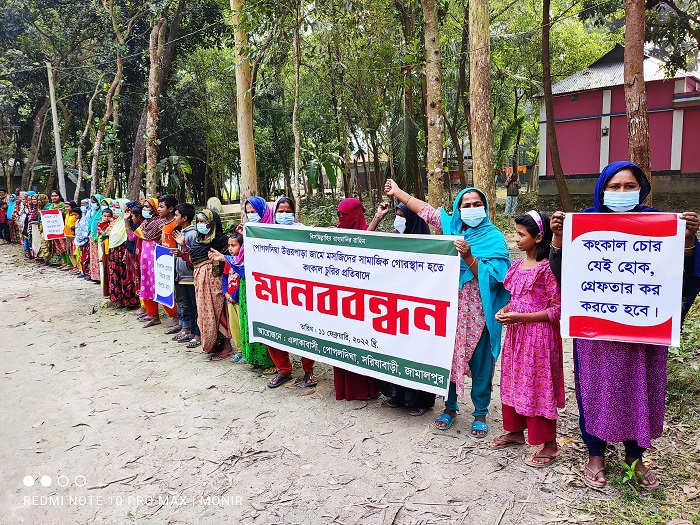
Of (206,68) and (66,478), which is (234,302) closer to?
(66,478)

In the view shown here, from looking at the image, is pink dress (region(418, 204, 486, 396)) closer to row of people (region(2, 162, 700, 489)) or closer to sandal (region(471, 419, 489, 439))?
row of people (region(2, 162, 700, 489))

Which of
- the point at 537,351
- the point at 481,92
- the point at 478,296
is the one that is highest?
the point at 481,92

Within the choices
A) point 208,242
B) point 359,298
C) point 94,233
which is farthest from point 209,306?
point 94,233

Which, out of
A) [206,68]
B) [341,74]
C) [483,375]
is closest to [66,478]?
[483,375]

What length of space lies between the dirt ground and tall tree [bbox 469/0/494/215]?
2.19 meters

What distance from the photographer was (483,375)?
135 inches

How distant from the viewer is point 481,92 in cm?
566

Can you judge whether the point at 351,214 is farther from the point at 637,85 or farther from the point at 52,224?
the point at 52,224

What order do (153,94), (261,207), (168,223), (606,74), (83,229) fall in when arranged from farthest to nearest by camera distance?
(606,74) → (153,94) → (83,229) → (168,223) → (261,207)

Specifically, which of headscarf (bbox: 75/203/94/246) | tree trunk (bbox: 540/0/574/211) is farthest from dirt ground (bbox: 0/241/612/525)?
tree trunk (bbox: 540/0/574/211)

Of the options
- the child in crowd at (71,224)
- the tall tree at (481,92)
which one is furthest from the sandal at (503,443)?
the child in crowd at (71,224)

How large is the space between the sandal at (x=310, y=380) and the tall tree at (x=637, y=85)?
382 centimetres

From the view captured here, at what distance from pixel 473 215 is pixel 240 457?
2.24 m

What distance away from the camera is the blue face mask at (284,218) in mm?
4680
